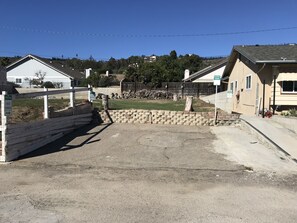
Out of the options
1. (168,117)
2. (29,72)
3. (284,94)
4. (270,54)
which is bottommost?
(168,117)

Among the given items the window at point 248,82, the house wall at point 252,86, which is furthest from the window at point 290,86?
the window at point 248,82

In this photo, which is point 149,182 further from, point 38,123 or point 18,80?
point 18,80

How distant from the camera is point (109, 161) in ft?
28.5

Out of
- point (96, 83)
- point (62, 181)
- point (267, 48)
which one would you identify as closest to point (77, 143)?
point (62, 181)

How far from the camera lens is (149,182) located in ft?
22.6

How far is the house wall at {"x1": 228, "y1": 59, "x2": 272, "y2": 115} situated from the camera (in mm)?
17781

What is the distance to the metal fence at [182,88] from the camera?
39.5 meters

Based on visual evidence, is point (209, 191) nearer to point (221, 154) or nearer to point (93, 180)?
point (93, 180)

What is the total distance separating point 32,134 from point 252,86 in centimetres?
1309

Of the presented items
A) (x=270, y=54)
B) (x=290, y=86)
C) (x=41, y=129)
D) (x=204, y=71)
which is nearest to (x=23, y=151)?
(x=41, y=129)

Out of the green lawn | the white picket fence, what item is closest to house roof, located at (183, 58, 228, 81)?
the green lawn

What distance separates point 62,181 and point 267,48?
631 inches

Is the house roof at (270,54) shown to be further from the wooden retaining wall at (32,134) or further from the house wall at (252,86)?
the wooden retaining wall at (32,134)

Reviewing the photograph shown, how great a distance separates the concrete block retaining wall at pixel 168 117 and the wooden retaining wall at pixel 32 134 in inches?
126
